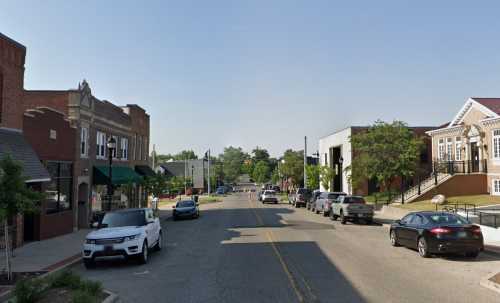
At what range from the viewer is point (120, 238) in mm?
13258

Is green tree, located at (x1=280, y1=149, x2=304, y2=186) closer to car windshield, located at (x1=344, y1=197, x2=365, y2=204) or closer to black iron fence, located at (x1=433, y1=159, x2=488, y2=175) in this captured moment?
black iron fence, located at (x1=433, y1=159, x2=488, y2=175)

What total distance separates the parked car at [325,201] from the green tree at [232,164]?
447 feet

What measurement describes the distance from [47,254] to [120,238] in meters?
4.54

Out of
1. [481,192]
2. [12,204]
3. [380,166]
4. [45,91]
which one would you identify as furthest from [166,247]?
[481,192]

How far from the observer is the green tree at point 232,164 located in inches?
6890

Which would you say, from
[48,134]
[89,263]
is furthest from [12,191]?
[48,134]

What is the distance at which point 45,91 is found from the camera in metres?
25.6

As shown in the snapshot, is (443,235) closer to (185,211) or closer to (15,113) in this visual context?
(15,113)

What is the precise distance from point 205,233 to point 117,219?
27.8 ft

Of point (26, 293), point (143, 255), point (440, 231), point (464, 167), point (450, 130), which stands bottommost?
point (143, 255)

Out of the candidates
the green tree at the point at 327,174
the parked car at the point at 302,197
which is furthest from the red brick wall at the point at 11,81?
the green tree at the point at 327,174

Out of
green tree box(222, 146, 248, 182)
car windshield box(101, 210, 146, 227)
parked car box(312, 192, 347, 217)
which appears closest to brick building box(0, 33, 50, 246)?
car windshield box(101, 210, 146, 227)

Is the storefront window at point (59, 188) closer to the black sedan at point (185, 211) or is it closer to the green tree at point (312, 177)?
the black sedan at point (185, 211)

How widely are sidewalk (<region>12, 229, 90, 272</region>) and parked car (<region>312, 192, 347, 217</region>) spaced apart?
1769 cm
